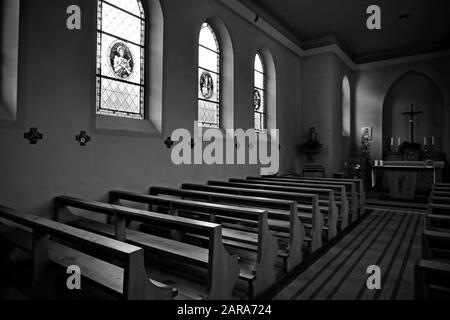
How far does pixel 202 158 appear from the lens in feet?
16.8

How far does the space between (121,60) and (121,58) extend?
0.03 metres

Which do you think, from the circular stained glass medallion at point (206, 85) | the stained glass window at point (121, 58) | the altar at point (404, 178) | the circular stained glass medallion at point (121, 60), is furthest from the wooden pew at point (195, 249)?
the altar at point (404, 178)

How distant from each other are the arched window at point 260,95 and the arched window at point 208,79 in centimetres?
153

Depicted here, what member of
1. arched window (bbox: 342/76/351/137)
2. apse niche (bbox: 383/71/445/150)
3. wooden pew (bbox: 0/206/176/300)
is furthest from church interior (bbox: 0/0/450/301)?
arched window (bbox: 342/76/351/137)

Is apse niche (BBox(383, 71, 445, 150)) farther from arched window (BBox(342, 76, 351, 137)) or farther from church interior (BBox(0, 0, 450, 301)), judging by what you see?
arched window (BBox(342, 76, 351, 137))

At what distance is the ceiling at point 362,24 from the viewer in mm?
6641

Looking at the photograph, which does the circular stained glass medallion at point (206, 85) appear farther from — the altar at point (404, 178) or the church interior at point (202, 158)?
the altar at point (404, 178)

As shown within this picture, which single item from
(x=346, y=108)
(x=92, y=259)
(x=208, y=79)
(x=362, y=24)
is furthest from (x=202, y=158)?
(x=346, y=108)

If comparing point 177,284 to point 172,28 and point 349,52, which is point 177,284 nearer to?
point 172,28

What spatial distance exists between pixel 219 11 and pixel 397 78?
6940 mm

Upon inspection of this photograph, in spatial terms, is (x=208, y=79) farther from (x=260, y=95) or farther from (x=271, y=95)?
(x=271, y=95)

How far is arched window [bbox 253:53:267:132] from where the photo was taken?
7.20 metres
